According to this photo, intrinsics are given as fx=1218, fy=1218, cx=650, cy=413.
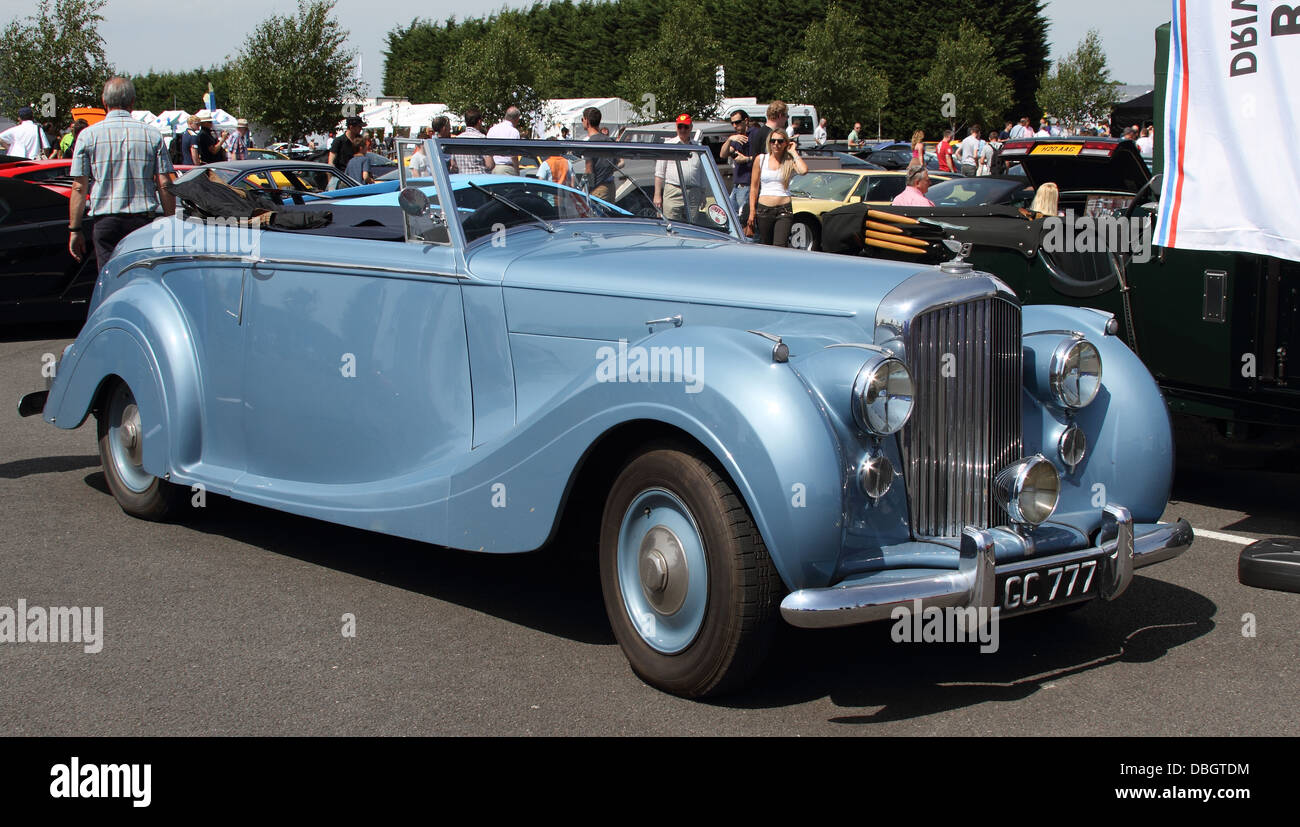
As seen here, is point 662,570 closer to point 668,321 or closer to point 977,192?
point 668,321

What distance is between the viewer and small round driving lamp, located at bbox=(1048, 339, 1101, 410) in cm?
384

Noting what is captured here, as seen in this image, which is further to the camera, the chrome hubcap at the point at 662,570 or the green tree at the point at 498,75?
the green tree at the point at 498,75

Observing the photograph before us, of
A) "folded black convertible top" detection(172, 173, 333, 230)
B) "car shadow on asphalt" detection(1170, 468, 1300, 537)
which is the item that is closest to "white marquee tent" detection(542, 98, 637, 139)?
"car shadow on asphalt" detection(1170, 468, 1300, 537)

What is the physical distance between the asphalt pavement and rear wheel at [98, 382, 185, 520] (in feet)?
0.51

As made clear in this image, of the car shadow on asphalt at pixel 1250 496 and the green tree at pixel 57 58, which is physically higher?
the green tree at pixel 57 58

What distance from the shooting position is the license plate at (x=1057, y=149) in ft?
24.9

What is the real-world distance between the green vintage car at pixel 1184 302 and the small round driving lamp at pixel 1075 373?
1.81 metres

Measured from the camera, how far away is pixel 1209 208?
4.81m

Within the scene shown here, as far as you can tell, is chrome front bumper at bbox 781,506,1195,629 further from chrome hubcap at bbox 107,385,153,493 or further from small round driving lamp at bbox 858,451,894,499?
chrome hubcap at bbox 107,385,153,493

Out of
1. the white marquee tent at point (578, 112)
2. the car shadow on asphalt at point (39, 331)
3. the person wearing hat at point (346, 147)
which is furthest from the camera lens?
the white marquee tent at point (578, 112)

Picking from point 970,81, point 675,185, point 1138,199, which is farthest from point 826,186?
point 970,81

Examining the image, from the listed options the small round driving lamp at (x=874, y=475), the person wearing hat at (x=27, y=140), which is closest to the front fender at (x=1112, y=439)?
the small round driving lamp at (x=874, y=475)

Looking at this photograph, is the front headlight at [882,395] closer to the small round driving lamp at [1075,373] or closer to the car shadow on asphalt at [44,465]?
the small round driving lamp at [1075,373]
